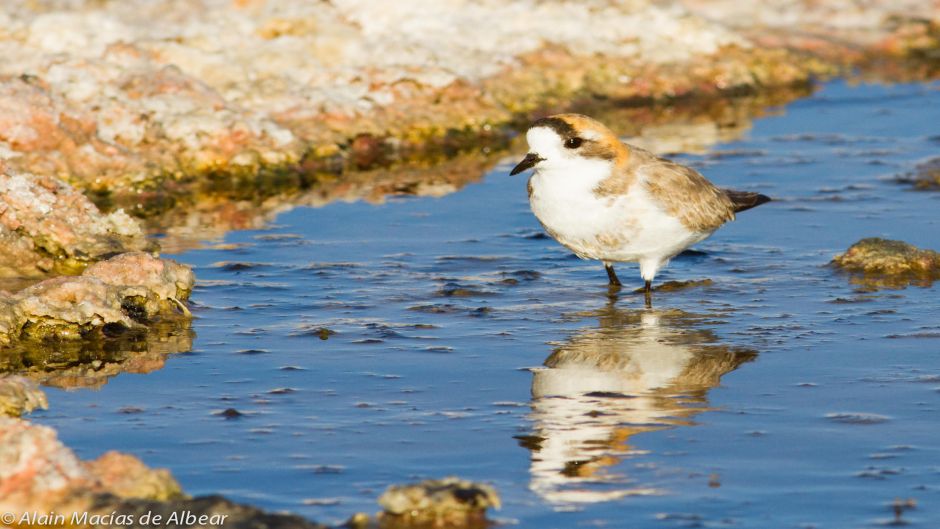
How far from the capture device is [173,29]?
13.7 meters

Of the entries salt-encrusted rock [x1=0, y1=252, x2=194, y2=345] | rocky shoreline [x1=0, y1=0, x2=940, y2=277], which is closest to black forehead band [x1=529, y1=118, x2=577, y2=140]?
salt-encrusted rock [x1=0, y1=252, x2=194, y2=345]

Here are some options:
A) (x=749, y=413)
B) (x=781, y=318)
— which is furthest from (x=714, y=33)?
(x=749, y=413)

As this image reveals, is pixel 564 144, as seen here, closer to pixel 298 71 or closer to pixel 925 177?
pixel 925 177

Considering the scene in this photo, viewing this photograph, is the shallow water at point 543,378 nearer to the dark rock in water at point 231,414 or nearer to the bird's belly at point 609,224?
the dark rock in water at point 231,414

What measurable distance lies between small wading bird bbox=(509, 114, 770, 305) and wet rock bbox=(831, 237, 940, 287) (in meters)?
1.11

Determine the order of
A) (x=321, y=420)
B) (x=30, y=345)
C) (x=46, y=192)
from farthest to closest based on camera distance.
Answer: (x=46, y=192) < (x=30, y=345) < (x=321, y=420)

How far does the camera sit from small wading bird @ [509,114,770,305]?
833 cm

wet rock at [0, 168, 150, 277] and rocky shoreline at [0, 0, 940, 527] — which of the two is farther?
wet rock at [0, 168, 150, 277]

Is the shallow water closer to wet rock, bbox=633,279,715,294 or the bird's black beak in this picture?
wet rock, bbox=633,279,715,294

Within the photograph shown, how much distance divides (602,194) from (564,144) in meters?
0.36

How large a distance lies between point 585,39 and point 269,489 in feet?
36.9

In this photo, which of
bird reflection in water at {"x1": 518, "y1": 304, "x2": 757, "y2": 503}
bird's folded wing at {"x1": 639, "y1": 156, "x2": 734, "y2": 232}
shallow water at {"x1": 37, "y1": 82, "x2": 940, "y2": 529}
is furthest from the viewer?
bird's folded wing at {"x1": 639, "y1": 156, "x2": 734, "y2": 232}

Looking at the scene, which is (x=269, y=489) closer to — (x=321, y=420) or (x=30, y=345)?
(x=321, y=420)

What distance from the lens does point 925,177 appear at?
463 inches
